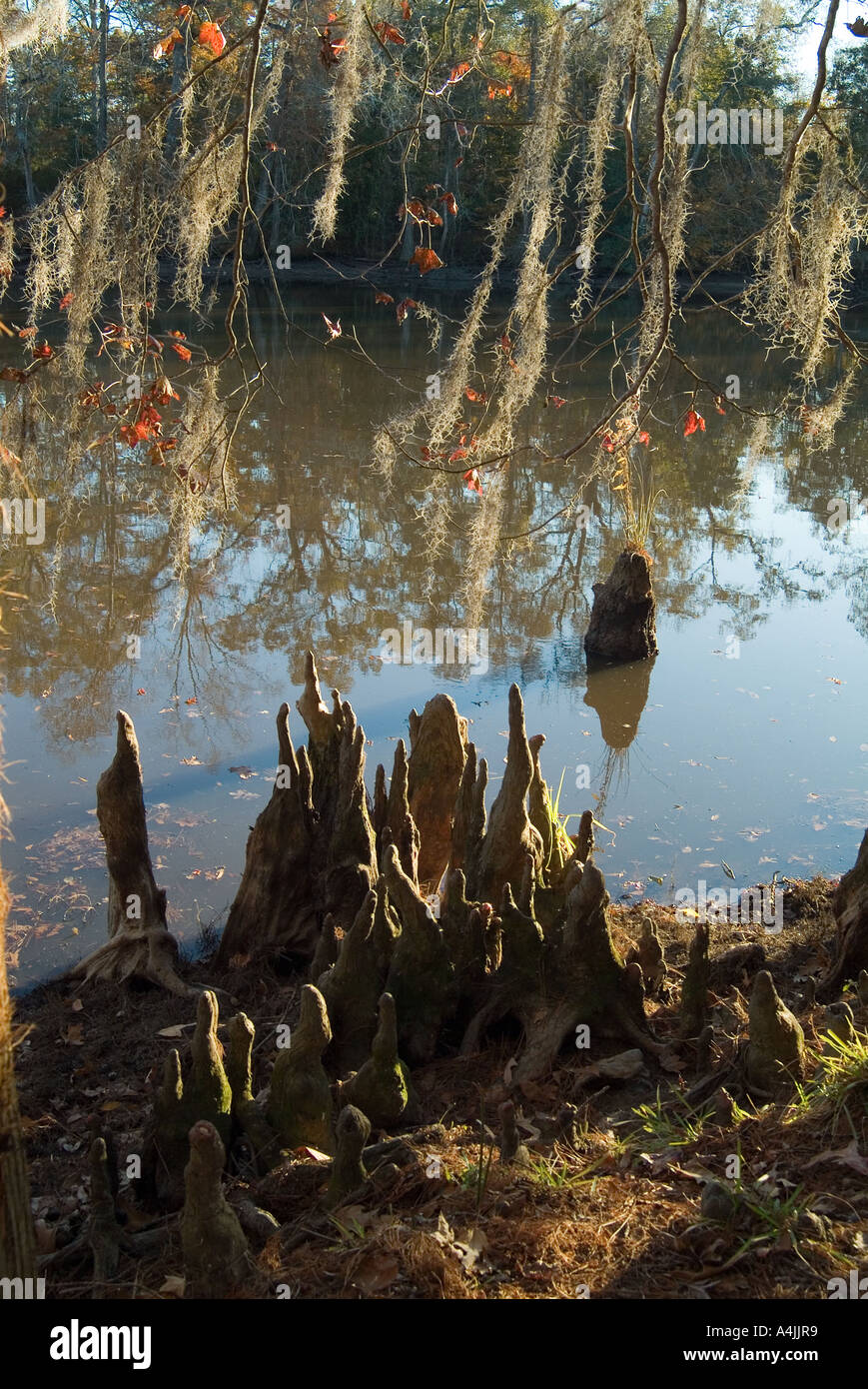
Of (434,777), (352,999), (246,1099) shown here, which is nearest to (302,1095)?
(246,1099)

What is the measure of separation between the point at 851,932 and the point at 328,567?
7943 millimetres

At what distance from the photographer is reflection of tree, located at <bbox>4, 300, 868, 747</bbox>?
9.57 metres

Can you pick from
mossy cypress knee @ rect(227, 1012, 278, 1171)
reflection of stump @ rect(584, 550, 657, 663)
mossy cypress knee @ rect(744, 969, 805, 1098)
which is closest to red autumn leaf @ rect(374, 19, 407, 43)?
mossy cypress knee @ rect(227, 1012, 278, 1171)

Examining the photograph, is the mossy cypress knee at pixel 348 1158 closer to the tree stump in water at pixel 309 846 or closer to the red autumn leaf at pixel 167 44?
the tree stump in water at pixel 309 846

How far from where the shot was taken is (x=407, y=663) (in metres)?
9.56

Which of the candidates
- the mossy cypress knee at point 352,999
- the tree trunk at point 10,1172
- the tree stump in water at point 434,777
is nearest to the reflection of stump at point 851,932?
the tree stump in water at point 434,777

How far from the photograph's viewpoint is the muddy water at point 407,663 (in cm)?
679

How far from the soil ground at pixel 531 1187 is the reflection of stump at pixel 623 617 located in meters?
5.08

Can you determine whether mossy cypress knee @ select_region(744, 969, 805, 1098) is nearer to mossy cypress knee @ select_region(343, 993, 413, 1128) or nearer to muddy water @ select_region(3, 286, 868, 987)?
mossy cypress knee @ select_region(343, 993, 413, 1128)

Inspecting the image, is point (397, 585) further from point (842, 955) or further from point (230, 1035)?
point (230, 1035)

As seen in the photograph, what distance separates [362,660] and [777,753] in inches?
136

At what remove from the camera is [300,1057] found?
362 cm

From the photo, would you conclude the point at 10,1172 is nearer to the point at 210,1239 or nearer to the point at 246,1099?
the point at 210,1239
